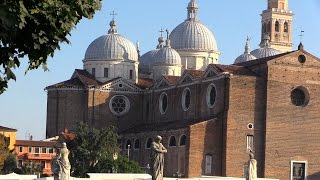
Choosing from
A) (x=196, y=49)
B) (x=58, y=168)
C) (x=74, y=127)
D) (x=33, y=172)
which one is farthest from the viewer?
(x=196, y=49)

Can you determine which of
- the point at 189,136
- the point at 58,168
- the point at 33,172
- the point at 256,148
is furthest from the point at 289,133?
the point at 58,168

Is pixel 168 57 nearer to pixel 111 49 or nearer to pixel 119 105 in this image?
pixel 111 49

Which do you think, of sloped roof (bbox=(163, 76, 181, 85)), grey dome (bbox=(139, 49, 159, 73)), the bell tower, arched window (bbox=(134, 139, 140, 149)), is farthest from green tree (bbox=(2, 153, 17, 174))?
the bell tower

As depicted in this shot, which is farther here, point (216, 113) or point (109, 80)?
point (109, 80)

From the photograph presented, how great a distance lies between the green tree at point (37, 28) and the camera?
1202cm

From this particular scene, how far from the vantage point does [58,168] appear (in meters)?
33.3

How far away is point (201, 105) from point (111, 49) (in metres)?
13.1

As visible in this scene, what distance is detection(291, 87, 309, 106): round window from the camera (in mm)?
69062

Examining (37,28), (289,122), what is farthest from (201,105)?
(37,28)

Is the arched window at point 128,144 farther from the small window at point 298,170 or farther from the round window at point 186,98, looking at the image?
the small window at point 298,170

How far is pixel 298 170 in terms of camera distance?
2692 inches

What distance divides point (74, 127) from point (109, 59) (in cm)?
645

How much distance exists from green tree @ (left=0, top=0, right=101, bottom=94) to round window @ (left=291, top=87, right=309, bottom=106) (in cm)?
5651

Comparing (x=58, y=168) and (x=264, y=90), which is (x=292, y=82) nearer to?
(x=264, y=90)
